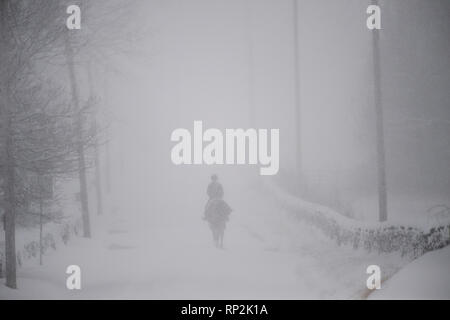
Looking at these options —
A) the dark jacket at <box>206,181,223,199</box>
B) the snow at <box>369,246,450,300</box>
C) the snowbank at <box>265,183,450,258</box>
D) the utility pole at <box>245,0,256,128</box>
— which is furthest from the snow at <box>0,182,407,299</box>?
the utility pole at <box>245,0,256,128</box>

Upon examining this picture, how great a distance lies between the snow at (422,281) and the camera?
7.28m

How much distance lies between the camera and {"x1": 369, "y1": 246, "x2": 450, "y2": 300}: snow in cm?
728

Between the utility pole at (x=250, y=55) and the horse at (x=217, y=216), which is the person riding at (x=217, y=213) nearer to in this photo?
the horse at (x=217, y=216)

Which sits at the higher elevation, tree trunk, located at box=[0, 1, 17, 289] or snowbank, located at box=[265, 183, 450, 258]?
tree trunk, located at box=[0, 1, 17, 289]

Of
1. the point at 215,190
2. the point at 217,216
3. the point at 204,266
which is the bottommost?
the point at 204,266

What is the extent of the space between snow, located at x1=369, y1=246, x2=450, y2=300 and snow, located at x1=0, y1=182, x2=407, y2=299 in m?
0.81

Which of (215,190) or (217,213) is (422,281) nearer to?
(217,213)

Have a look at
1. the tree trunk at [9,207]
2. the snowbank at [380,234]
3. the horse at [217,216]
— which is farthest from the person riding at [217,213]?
the tree trunk at [9,207]

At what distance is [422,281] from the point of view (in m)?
7.52

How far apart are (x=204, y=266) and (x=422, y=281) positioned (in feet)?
18.7

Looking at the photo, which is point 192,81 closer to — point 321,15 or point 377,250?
point 321,15

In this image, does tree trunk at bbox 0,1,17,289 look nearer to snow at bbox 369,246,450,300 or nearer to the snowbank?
snow at bbox 369,246,450,300

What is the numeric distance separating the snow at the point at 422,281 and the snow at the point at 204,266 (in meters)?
0.81

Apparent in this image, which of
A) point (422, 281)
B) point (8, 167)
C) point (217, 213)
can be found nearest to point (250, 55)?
point (217, 213)
